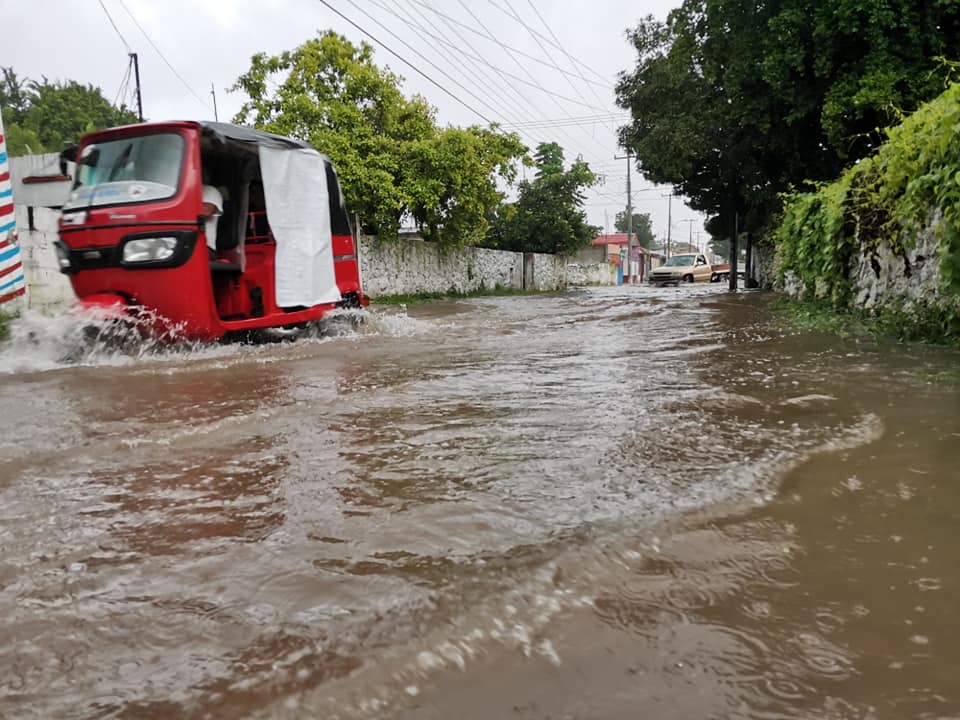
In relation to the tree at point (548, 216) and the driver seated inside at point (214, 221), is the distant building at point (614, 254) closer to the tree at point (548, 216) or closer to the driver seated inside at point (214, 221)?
the tree at point (548, 216)

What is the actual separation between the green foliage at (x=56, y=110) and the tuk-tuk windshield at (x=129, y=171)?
37.9 meters

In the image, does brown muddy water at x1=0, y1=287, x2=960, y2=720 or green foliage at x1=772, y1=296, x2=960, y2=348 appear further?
green foliage at x1=772, y1=296, x2=960, y2=348

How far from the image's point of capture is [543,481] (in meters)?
2.43

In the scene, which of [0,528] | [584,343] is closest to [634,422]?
[0,528]

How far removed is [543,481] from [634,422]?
102 cm

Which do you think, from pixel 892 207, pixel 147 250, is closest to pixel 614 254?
pixel 892 207

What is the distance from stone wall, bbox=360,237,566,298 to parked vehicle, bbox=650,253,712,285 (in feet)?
29.0

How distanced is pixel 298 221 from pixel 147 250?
67.5 inches

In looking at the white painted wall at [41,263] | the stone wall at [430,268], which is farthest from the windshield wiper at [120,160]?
the stone wall at [430,268]

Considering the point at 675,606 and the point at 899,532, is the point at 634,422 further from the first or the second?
the point at 675,606

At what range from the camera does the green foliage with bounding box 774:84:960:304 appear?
4688mm

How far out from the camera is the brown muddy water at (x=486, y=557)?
1.30m

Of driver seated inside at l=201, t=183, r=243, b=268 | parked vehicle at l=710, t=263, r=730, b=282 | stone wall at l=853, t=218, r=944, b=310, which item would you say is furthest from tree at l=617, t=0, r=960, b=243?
parked vehicle at l=710, t=263, r=730, b=282

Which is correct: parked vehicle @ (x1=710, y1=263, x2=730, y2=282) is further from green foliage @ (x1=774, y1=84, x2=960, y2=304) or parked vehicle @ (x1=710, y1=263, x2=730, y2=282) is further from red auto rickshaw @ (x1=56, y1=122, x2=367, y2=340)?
red auto rickshaw @ (x1=56, y1=122, x2=367, y2=340)
